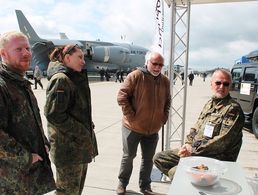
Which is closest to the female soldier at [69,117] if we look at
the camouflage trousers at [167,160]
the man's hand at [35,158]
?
the man's hand at [35,158]

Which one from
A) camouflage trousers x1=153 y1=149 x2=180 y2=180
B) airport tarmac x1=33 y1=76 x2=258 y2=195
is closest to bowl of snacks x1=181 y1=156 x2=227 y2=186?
camouflage trousers x1=153 y1=149 x2=180 y2=180

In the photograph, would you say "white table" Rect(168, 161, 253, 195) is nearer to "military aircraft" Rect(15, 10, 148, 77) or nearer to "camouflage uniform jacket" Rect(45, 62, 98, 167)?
"camouflage uniform jacket" Rect(45, 62, 98, 167)

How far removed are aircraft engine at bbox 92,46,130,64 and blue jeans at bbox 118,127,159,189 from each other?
4096 cm

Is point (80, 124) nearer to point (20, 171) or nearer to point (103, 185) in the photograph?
point (20, 171)

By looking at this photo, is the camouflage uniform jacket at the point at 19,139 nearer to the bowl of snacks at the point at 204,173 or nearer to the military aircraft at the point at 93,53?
the bowl of snacks at the point at 204,173

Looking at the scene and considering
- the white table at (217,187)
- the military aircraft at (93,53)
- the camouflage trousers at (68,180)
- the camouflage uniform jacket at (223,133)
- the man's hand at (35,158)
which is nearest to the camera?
the white table at (217,187)

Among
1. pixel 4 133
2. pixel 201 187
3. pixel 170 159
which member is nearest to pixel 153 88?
pixel 170 159

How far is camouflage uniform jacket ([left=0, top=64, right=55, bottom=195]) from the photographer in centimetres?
219

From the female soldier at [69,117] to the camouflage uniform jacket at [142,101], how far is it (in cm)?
103

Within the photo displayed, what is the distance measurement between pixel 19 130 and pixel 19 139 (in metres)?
0.07

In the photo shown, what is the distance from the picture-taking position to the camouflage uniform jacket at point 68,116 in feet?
10.0

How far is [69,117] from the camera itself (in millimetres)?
3104

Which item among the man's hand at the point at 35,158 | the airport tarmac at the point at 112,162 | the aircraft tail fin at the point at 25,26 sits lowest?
the airport tarmac at the point at 112,162

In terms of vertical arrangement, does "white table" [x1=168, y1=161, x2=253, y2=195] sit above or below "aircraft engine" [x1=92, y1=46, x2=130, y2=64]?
below
